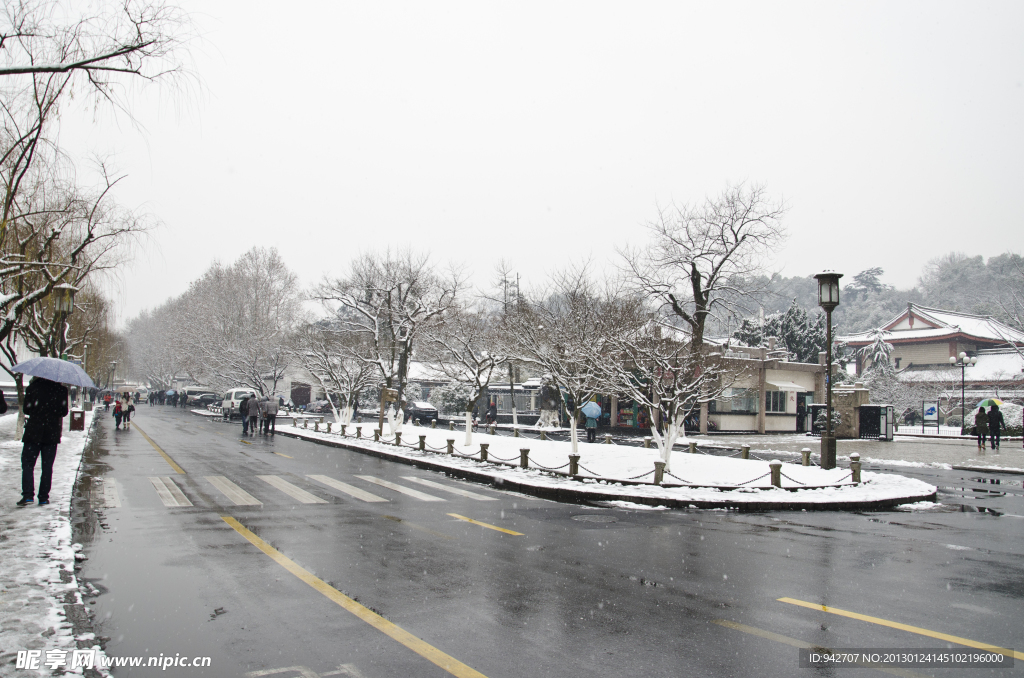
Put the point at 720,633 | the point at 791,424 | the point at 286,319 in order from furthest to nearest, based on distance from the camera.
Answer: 1. the point at 286,319
2. the point at 791,424
3. the point at 720,633

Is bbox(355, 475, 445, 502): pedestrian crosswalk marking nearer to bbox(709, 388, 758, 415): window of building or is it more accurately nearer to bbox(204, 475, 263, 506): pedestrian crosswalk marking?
bbox(204, 475, 263, 506): pedestrian crosswalk marking

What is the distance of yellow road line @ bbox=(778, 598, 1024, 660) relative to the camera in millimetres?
4988

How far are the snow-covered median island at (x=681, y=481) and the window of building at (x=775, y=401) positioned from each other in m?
22.9

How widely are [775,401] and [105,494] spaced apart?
3641 cm

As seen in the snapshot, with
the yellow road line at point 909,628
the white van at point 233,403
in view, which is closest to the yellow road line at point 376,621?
the yellow road line at point 909,628

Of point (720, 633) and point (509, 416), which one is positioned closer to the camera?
point (720, 633)

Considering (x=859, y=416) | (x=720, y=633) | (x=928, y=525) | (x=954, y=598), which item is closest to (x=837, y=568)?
(x=954, y=598)

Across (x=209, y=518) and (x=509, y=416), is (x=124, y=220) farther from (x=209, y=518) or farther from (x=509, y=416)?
(x=509, y=416)

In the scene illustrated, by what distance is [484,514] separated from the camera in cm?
1084

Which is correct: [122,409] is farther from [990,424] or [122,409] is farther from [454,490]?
[990,424]

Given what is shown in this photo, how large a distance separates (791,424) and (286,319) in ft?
127

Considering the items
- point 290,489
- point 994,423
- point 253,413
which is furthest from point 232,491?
point 994,423

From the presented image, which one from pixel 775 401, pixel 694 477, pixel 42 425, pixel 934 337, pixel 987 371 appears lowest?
pixel 694 477

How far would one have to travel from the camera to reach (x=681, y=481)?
14.6 metres
